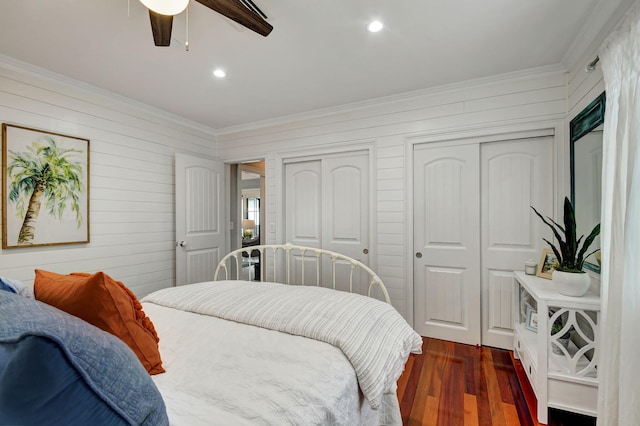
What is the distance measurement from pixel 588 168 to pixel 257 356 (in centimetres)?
241

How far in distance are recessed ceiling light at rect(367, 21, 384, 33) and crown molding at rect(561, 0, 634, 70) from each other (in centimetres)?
122

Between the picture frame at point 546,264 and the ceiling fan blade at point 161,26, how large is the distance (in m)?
2.88

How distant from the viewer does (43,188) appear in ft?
8.21

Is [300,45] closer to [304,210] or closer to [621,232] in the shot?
[304,210]

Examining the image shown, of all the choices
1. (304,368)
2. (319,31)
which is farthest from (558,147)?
(304,368)

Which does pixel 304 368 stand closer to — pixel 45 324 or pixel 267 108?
pixel 45 324

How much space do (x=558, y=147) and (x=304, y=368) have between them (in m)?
2.64

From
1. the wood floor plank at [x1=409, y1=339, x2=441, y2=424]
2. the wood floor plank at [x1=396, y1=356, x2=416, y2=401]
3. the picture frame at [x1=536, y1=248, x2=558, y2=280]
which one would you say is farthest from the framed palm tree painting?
the picture frame at [x1=536, y1=248, x2=558, y2=280]

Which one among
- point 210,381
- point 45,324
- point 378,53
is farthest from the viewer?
point 378,53

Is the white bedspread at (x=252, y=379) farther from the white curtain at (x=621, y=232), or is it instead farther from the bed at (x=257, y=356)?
the white curtain at (x=621, y=232)

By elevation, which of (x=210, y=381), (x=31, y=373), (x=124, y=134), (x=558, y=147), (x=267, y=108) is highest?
(x=267, y=108)

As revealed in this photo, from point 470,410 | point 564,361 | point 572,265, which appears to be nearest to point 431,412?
point 470,410

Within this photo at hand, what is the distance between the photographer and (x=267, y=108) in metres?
3.38

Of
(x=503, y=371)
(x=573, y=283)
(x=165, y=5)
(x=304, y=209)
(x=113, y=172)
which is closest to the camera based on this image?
(x=165, y=5)
